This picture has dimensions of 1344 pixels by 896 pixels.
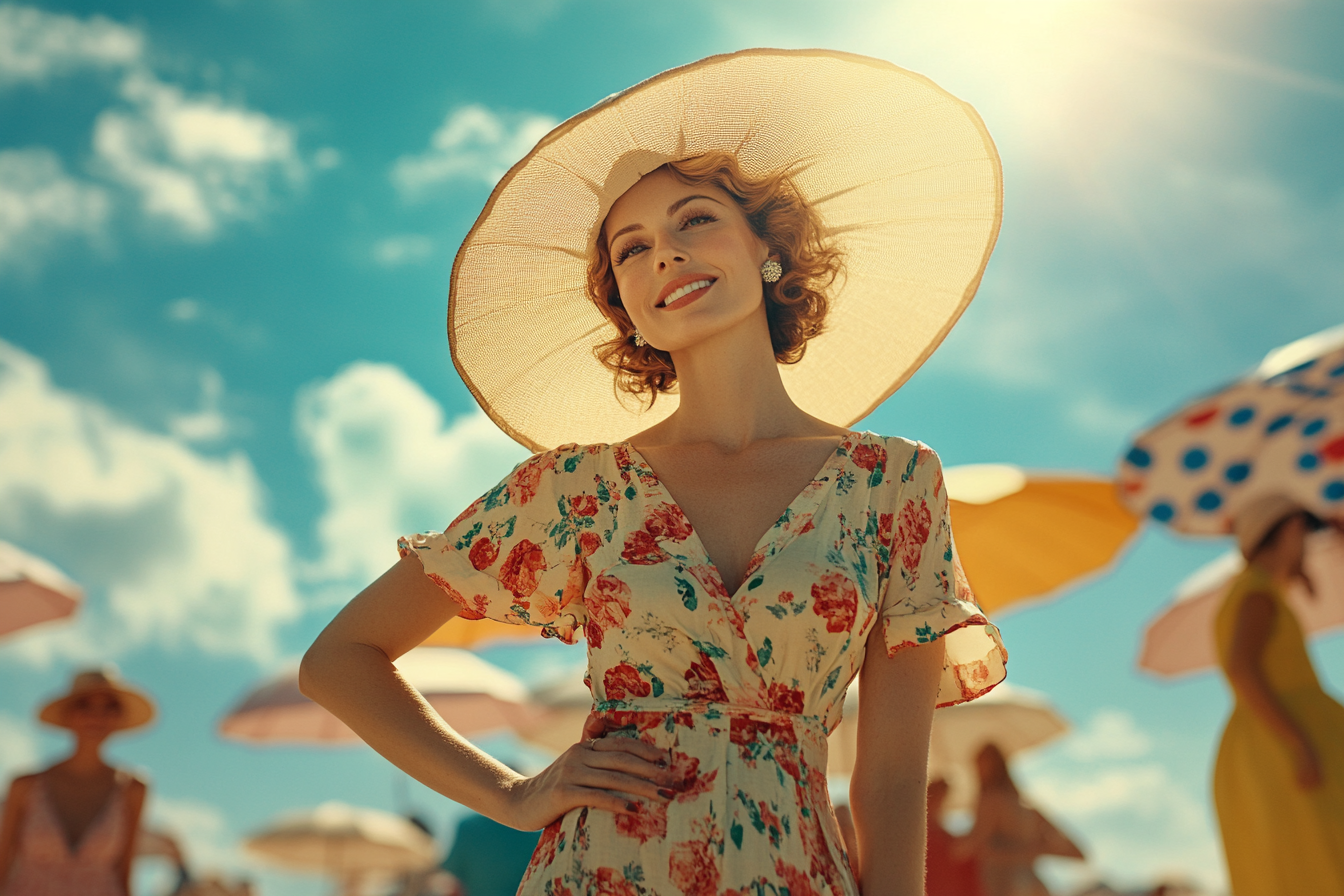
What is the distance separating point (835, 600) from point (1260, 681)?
3.23 meters

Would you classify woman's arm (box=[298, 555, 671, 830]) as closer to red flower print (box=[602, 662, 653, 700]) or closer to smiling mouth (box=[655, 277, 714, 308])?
red flower print (box=[602, 662, 653, 700])

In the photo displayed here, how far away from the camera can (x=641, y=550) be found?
81.3 inches

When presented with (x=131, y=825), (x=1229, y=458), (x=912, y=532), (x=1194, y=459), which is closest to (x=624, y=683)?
(x=912, y=532)

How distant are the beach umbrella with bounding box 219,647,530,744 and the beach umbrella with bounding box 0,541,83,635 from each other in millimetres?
2199

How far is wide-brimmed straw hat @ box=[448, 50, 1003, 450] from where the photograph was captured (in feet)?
8.21

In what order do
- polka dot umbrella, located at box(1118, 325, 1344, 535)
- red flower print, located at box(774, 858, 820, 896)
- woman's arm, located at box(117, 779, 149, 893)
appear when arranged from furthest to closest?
1. woman's arm, located at box(117, 779, 149, 893)
2. polka dot umbrella, located at box(1118, 325, 1344, 535)
3. red flower print, located at box(774, 858, 820, 896)

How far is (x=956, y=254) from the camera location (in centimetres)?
271

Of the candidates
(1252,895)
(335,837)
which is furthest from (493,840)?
(335,837)

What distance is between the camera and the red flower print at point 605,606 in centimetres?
197

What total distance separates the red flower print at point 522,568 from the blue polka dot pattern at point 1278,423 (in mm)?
4524

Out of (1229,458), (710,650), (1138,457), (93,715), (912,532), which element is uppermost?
(1229,458)

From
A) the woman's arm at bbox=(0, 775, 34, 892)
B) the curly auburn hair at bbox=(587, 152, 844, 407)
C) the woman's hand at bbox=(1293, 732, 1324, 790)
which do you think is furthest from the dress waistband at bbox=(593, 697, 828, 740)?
the woman's arm at bbox=(0, 775, 34, 892)

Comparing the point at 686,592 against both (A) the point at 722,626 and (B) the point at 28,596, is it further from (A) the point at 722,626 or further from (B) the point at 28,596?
(B) the point at 28,596

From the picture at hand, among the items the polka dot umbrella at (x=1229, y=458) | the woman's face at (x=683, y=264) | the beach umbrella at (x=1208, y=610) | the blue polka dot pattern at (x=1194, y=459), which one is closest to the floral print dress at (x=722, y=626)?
the woman's face at (x=683, y=264)
